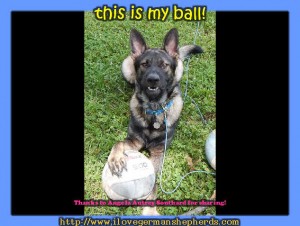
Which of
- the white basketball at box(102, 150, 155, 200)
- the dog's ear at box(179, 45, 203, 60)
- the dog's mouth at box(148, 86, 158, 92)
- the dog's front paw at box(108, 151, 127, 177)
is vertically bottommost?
the white basketball at box(102, 150, 155, 200)

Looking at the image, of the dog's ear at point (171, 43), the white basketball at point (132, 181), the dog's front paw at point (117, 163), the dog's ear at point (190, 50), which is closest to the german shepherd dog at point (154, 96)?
the dog's ear at point (171, 43)

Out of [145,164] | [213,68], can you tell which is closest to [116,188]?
[145,164]

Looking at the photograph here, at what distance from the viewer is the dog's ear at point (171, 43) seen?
470 cm

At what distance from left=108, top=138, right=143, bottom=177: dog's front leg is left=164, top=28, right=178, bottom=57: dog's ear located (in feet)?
4.42

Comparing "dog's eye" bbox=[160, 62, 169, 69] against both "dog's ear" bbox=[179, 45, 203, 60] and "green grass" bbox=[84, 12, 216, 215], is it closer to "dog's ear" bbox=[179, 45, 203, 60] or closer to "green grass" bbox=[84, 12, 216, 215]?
"green grass" bbox=[84, 12, 216, 215]

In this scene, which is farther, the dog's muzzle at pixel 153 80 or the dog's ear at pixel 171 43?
the dog's ear at pixel 171 43

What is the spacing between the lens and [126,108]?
17.4ft

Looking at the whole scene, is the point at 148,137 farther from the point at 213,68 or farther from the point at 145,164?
the point at 213,68

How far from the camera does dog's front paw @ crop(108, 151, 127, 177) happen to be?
Answer: 398cm

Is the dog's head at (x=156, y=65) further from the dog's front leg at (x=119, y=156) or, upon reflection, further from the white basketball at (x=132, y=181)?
the white basketball at (x=132, y=181)

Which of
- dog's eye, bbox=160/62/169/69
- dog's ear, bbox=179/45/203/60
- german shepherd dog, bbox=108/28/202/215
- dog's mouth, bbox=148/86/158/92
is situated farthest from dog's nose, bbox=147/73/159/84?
dog's ear, bbox=179/45/203/60

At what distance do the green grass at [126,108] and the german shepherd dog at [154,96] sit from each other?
261mm

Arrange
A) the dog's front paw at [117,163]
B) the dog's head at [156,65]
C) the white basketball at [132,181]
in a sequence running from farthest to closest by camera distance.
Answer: the dog's head at [156,65]
the dog's front paw at [117,163]
the white basketball at [132,181]

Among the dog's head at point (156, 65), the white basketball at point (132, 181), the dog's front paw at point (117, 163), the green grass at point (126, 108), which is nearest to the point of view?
the white basketball at point (132, 181)
